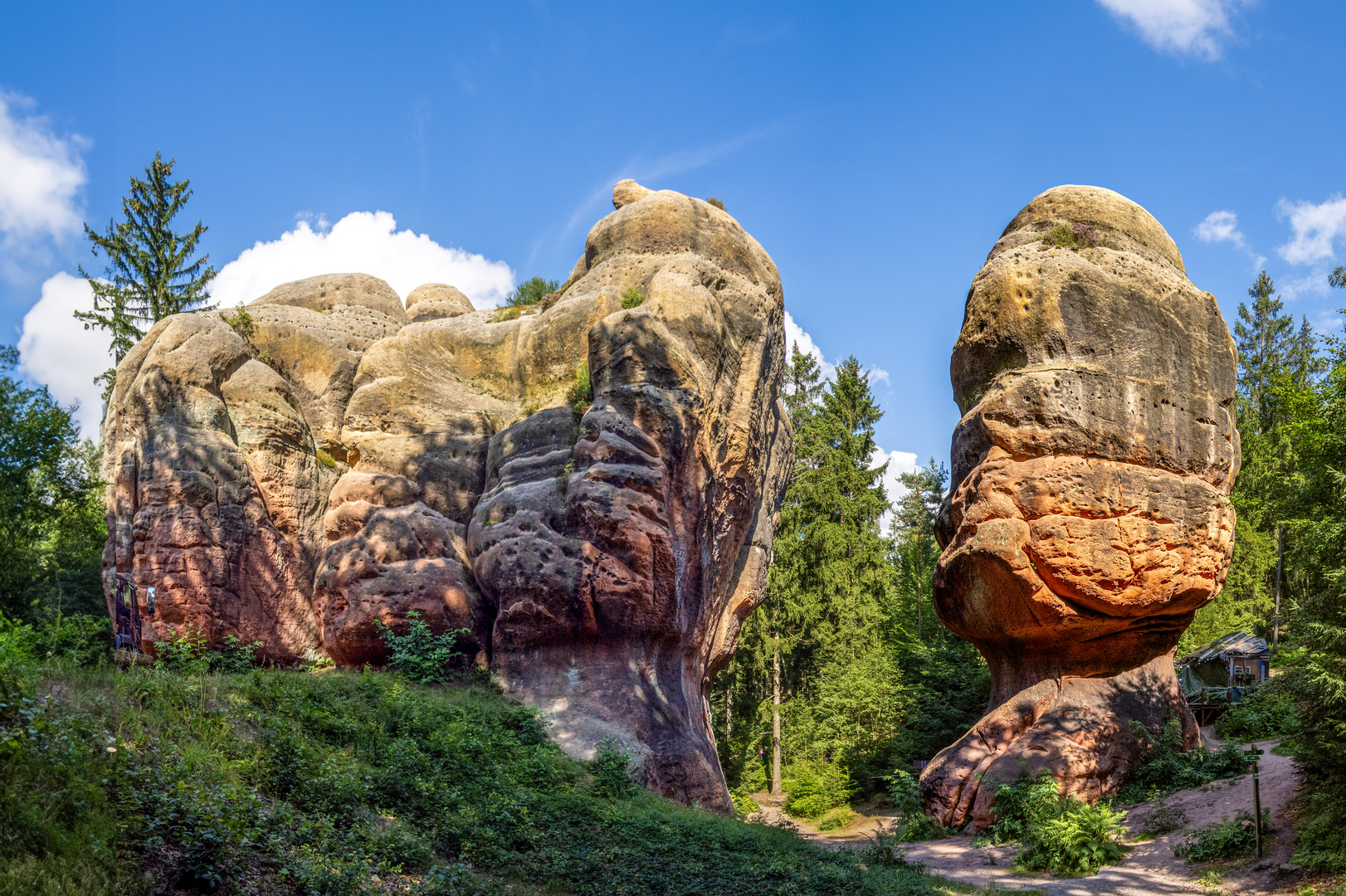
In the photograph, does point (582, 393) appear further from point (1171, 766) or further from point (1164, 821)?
point (1171, 766)

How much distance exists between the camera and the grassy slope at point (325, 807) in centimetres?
576

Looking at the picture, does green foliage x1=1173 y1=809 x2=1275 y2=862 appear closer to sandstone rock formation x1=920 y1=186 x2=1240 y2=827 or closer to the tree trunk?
sandstone rock formation x1=920 y1=186 x2=1240 y2=827

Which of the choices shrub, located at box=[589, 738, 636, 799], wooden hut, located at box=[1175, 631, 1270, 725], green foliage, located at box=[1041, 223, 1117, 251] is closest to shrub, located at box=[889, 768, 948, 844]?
shrub, located at box=[589, 738, 636, 799]

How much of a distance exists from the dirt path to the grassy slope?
2162 mm

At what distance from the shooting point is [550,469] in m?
17.4

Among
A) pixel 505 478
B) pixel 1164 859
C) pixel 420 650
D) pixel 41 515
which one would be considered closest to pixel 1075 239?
pixel 1164 859

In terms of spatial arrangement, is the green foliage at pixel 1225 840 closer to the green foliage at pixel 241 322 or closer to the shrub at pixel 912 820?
the shrub at pixel 912 820

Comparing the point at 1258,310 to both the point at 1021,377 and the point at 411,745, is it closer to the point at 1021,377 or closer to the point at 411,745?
the point at 1021,377

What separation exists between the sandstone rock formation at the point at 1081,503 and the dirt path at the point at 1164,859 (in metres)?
1.23

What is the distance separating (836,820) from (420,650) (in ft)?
51.6

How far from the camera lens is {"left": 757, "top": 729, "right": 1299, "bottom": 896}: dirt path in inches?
489

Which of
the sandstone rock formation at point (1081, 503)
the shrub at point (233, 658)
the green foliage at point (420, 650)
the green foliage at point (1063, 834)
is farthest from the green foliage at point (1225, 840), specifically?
the shrub at point (233, 658)

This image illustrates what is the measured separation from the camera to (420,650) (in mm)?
15977

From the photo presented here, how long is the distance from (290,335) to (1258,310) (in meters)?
41.6
